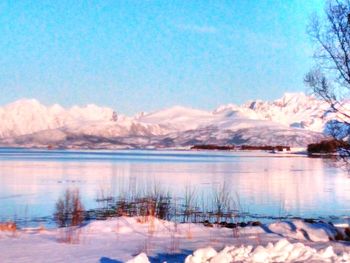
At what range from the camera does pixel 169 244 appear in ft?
39.2

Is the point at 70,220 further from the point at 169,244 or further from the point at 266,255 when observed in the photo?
the point at 266,255

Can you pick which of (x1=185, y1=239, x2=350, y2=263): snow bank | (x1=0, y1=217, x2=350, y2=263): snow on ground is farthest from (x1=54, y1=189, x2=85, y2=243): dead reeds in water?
(x1=185, y1=239, x2=350, y2=263): snow bank

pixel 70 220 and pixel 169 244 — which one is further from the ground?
pixel 169 244

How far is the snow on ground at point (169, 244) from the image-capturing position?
8.48m

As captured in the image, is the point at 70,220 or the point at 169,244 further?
the point at 70,220

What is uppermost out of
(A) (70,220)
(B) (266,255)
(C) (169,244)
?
(B) (266,255)

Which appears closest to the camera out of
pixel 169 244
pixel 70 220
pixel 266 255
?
pixel 266 255

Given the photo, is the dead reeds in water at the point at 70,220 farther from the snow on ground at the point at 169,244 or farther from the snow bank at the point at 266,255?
the snow bank at the point at 266,255

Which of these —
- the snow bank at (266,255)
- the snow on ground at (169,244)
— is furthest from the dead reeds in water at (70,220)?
the snow bank at (266,255)

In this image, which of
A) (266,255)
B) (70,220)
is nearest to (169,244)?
(266,255)

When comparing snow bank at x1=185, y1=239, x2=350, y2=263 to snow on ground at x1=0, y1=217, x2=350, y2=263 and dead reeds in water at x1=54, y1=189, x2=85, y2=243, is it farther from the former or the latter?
dead reeds in water at x1=54, y1=189, x2=85, y2=243

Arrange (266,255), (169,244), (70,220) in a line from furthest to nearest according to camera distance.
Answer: (70,220)
(169,244)
(266,255)

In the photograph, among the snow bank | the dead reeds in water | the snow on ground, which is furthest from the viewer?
the dead reeds in water

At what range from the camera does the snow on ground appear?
848cm
